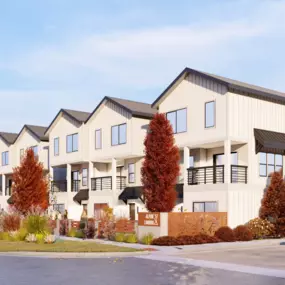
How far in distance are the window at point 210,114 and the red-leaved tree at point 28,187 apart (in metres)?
14.2

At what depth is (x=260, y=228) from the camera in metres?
30.1

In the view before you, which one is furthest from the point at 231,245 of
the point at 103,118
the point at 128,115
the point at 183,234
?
the point at 103,118

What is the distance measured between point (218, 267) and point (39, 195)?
24477 millimetres

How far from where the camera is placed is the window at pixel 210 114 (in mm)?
32562

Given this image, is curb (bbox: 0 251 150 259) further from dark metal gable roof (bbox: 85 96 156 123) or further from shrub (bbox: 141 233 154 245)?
dark metal gable roof (bbox: 85 96 156 123)

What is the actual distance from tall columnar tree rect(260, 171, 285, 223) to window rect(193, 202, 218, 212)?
298 cm

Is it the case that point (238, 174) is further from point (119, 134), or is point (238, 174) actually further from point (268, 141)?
point (119, 134)

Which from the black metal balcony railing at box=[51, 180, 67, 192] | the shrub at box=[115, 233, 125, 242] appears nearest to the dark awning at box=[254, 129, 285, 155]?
the shrub at box=[115, 233, 125, 242]

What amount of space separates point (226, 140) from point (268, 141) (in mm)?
2941

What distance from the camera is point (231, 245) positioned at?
2550cm

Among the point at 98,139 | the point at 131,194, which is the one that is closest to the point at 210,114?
the point at 131,194

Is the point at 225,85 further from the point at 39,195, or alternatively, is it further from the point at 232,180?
the point at 39,195

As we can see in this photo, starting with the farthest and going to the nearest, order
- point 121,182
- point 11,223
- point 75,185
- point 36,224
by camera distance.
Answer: point 75,185 → point 121,182 → point 11,223 → point 36,224

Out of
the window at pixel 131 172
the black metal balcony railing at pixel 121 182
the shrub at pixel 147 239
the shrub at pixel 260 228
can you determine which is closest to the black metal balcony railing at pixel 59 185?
the black metal balcony railing at pixel 121 182
